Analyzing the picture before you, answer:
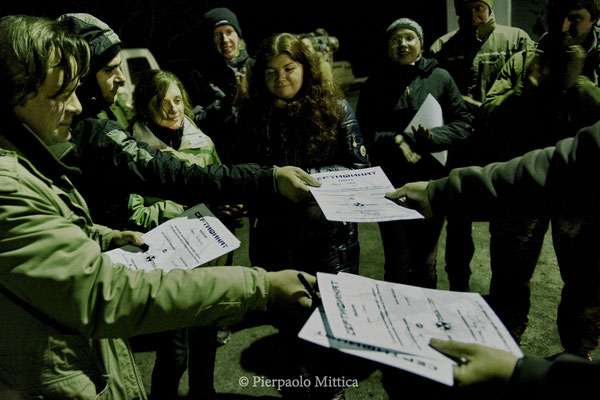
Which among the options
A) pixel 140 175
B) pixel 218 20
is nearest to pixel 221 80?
pixel 218 20

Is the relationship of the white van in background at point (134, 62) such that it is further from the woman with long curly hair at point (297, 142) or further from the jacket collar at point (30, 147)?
the jacket collar at point (30, 147)

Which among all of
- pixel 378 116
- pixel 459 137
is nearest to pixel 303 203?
pixel 378 116

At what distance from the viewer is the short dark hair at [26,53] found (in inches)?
51.5

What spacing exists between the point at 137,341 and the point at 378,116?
Answer: 107 inches

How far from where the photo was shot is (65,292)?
1.21m

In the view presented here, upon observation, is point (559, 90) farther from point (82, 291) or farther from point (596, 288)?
point (82, 291)

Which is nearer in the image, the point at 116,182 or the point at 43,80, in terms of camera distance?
the point at 43,80

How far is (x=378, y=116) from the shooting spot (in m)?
3.46

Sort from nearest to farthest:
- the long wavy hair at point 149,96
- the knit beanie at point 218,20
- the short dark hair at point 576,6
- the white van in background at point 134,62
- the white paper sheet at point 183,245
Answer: the white paper sheet at point 183,245 → the short dark hair at point 576,6 → the long wavy hair at point 149,96 → the knit beanie at point 218,20 → the white van in background at point 134,62

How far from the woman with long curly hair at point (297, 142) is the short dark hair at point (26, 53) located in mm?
1483

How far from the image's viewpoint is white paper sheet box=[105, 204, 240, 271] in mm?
1908

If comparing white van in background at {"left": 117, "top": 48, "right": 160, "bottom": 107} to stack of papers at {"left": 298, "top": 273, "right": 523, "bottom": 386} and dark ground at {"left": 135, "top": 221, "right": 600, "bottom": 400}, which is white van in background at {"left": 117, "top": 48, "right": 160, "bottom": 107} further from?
stack of papers at {"left": 298, "top": 273, "right": 523, "bottom": 386}

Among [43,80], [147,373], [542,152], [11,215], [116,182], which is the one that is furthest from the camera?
[147,373]

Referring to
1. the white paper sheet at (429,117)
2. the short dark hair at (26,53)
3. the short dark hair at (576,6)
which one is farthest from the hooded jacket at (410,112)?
the short dark hair at (26,53)
